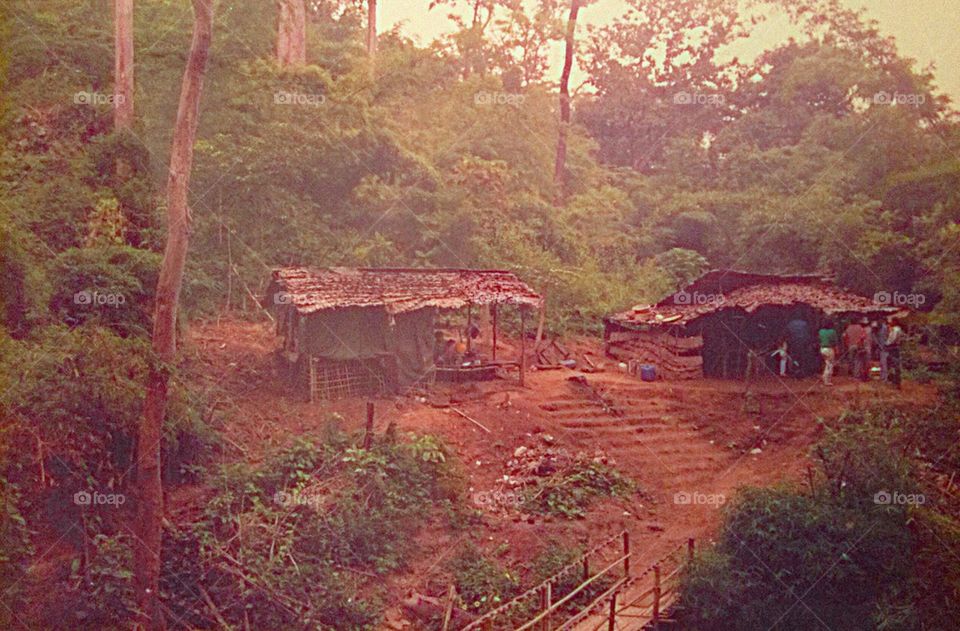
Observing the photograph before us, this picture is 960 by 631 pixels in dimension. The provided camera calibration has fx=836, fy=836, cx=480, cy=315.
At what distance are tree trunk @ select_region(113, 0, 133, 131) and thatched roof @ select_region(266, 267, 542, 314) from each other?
4.13m

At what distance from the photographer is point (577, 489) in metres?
13.2

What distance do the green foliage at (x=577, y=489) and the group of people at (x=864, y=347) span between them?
5434 millimetres

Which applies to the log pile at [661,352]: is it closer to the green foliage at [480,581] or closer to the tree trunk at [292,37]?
the green foliage at [480,581]

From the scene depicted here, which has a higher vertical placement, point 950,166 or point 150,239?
point 950,166

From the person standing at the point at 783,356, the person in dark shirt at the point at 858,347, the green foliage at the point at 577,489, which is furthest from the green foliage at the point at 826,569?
the person standing at the point at 783,356

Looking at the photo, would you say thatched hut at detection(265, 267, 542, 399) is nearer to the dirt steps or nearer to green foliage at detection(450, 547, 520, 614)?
the dirt steps

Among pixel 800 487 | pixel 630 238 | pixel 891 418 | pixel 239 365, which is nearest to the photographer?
pixel 800 487

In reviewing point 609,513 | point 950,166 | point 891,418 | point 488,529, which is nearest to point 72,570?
point 488,529

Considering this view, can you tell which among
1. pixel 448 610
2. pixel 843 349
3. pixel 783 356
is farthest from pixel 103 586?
pixel 843 349

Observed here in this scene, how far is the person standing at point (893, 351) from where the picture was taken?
15922 millimetres

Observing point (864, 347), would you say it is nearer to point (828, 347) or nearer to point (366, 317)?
point (828, 347)

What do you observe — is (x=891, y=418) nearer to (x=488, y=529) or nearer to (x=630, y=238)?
(x=488, y=529)

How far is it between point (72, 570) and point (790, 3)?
24.6 meters

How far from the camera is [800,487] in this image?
1194cm
